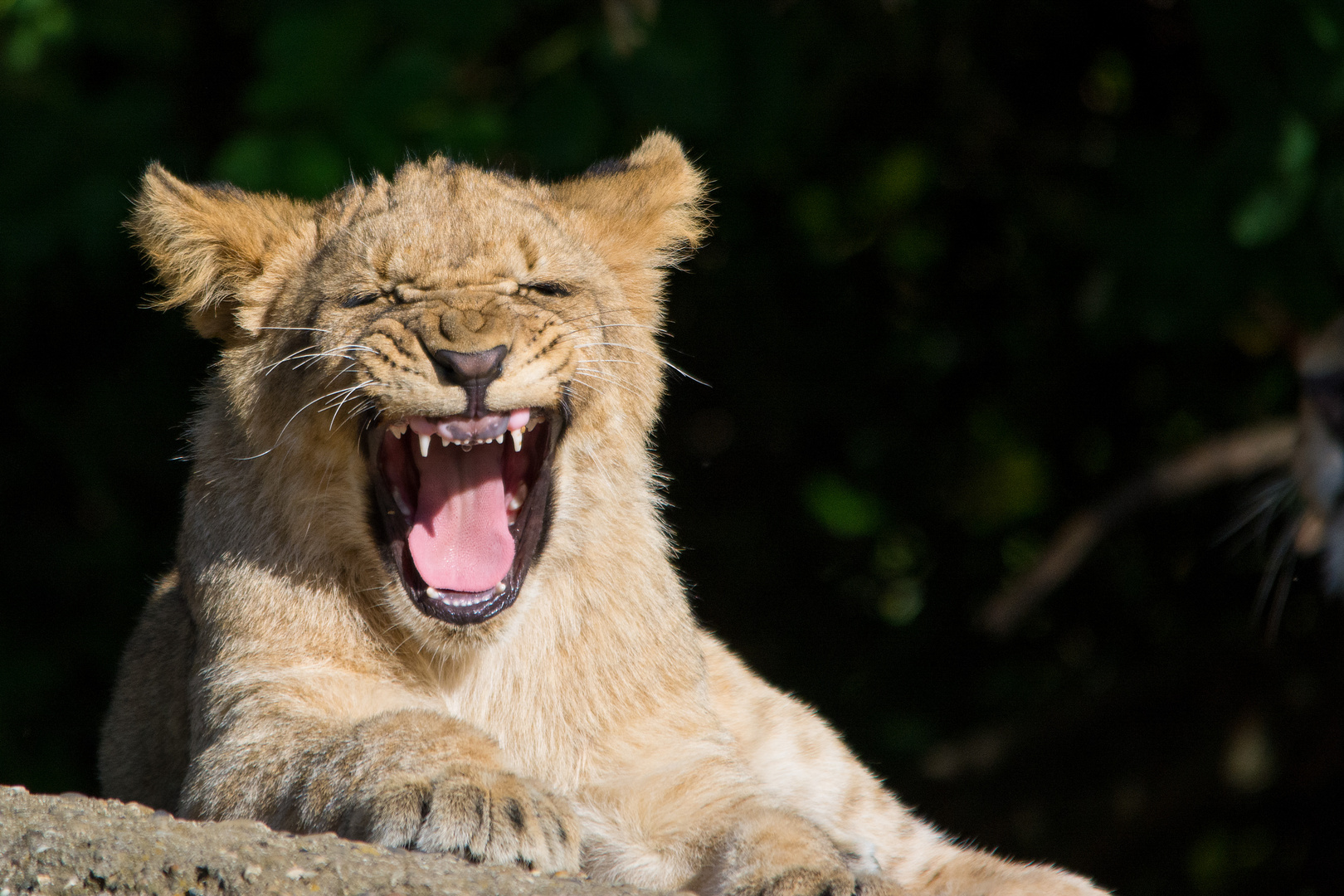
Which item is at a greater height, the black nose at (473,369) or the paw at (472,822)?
the black nose at (473,369)

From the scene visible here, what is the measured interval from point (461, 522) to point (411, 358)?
401 millimetres

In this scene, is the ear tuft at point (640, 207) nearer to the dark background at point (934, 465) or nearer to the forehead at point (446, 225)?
the forehead at point (446, 225)

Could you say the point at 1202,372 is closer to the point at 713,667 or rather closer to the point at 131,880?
the point at 713,667

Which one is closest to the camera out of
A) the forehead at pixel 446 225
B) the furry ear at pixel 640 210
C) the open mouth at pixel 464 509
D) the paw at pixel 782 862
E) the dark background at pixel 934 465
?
the paw at pixel 782 862

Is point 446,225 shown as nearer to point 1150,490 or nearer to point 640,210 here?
point 640,210

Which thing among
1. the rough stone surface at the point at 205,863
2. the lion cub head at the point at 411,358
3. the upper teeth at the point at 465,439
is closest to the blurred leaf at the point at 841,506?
the lion cub head at the point at 411,358

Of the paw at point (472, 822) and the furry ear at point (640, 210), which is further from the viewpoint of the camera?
the furry ear at point (640, 210)

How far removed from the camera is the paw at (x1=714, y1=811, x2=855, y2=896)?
251 centimetres

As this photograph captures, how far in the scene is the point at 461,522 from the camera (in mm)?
3006

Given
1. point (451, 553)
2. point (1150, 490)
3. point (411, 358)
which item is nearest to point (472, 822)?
point (451, 553)

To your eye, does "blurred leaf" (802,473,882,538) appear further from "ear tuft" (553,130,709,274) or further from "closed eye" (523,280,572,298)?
"closed eye" (523,280,572,298)

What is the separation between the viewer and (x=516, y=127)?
13.3 feet

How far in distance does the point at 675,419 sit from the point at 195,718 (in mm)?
3370

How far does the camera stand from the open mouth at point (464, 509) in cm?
289
